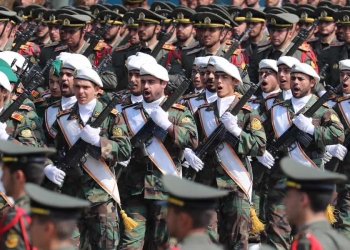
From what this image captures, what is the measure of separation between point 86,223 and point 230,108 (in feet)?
6.60

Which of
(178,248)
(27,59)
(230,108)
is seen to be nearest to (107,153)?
(230,108)

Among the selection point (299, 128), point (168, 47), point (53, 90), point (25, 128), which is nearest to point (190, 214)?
Answer: point (25, 128)

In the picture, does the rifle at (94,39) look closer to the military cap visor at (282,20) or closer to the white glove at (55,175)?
the military cap visor at (282,20)

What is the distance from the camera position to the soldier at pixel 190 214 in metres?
8.73

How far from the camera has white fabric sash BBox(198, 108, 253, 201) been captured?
605 inches

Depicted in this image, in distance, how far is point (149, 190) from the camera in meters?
14.8

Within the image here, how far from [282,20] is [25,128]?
5570 millimetres

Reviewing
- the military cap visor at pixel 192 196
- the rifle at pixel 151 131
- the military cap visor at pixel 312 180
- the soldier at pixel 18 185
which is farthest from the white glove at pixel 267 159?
the military cap visor at pixel 192 196

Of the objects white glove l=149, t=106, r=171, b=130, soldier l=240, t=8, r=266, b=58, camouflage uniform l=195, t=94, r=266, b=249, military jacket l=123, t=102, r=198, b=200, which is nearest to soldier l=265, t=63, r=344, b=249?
camouflage uniform l=195, t=94, r=266, b=249

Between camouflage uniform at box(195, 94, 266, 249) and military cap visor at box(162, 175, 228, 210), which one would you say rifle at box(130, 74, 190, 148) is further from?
military cap visor at box(162, 175, 228, 210)

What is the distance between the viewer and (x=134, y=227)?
48.2 ft

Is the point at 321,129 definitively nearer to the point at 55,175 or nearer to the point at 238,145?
the point at 238,145

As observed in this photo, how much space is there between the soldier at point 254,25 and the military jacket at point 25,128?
18.5 feet

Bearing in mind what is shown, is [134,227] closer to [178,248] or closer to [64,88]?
[64,88]
